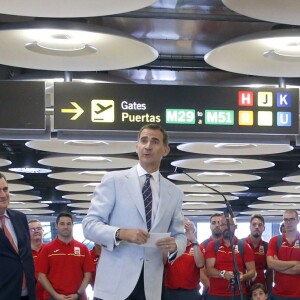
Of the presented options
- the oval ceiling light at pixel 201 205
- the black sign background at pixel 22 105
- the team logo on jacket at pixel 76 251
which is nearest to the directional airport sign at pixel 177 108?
the black sign background at pixel 22 105

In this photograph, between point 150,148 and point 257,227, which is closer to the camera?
point 150,148

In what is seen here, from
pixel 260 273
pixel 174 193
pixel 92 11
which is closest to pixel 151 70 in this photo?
pixel 260 273

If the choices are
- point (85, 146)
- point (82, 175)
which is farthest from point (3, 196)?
point (82, 175)

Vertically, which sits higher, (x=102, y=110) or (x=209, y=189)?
(x=102, y=110)

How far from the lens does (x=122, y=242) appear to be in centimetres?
471

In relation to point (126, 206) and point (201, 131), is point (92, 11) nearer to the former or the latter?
point (201, 131)

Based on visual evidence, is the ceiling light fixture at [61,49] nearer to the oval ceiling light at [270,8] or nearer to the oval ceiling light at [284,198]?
the oval ceiling light at [270,8]

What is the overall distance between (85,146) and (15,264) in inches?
375

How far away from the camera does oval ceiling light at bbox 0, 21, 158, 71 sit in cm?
886

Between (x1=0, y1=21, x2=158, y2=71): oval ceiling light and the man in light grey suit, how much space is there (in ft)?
13.5

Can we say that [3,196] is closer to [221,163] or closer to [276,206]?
[221,163]

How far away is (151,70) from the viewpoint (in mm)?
14055

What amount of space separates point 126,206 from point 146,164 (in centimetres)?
30

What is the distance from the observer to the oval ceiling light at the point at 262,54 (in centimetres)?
919
